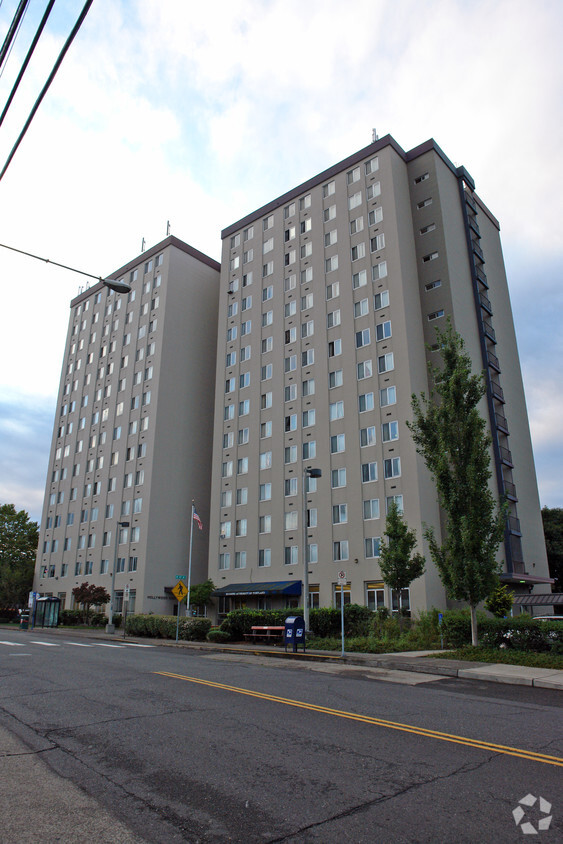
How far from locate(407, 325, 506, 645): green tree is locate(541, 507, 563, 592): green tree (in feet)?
153

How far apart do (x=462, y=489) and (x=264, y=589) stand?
2190cm

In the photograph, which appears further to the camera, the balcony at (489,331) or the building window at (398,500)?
the balcony at (489,331)

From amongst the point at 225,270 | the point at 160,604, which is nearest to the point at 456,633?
the point at 160,604

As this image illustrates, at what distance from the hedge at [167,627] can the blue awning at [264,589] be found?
616 cm

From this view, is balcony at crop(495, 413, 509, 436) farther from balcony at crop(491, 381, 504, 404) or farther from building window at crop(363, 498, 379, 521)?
building window at crop(363, 498, 379, 521)

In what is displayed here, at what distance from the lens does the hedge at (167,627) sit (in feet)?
96.8

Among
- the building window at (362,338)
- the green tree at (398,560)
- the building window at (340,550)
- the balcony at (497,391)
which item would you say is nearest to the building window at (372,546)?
the building window at (340,550)

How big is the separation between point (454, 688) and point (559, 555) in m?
55.4

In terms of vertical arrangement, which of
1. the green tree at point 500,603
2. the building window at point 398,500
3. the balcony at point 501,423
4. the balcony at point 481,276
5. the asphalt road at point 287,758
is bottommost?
the asphalt road at point 287,758

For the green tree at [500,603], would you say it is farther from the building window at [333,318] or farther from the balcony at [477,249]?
the balcony at [477,249]

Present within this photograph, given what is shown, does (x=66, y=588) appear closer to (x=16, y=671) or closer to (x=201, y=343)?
(x=201, y=343)

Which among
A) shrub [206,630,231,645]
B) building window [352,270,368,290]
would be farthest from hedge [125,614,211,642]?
building window [352,270,368,290]

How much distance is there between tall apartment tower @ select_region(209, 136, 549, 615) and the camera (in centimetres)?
3753

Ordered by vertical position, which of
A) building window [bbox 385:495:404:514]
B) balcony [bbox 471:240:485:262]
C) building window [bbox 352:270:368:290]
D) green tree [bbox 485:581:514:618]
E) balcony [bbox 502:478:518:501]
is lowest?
green tree [bbox 485:581:514:618]
